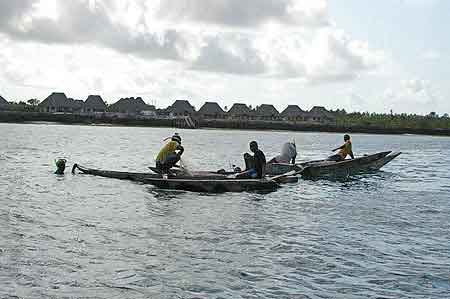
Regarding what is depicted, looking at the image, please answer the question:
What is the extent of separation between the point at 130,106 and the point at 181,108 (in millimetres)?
15439

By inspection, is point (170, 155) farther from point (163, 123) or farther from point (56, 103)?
point (56, 103)

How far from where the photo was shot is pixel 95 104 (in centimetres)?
16962

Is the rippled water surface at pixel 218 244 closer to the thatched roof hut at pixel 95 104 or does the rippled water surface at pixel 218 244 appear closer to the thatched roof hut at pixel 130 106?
the thatched roof hut at pixel 95 104

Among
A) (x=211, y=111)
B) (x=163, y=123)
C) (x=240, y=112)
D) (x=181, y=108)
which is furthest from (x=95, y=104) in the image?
(x=240, y=112)

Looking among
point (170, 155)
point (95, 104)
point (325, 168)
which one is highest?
point (95, 104)

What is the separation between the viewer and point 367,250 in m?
13.6

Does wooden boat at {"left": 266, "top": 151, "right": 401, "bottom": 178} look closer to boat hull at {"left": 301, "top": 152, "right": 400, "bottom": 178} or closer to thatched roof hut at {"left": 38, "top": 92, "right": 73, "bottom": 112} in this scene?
boat hull at {"left": 301, "top": 152, "right": 400, "bottom": 178}

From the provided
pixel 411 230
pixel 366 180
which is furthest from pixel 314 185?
pixel 411 230

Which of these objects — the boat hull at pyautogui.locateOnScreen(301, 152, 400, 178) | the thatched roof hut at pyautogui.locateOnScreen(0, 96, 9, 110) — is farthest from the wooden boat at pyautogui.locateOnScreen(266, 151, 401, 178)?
the thatched roof hut at pyautogui.locateOnScreen(0, 96, 9, 110)

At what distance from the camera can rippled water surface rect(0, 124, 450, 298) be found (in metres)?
10.4

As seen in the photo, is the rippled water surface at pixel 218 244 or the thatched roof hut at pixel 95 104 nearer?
the rippled water surface at pixel 218 244

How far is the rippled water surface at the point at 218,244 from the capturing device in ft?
34.3

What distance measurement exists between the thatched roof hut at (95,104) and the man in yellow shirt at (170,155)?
14905 cm

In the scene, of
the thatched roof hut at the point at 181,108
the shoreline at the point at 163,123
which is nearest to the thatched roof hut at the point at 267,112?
the shoreline at the point at 163,123
